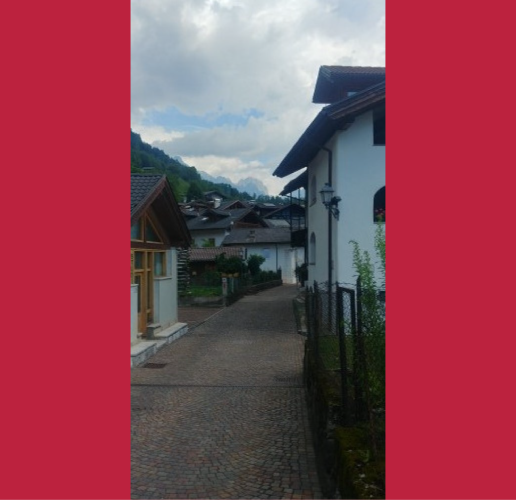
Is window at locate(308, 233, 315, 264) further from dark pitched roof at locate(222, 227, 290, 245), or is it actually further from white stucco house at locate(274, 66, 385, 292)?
dark pitched roof at locate(222, 227, 290, 245)

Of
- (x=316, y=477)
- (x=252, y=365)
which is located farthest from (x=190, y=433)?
(x=252, y=365)

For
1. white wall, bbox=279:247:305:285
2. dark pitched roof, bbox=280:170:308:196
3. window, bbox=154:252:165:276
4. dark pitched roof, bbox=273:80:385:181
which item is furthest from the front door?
white wall, bbox=279:247:305:285

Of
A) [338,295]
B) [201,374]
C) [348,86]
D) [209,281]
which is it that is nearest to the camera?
[338,295]

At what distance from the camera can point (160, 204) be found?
12180 millimetres

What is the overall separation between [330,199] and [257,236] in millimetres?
34243

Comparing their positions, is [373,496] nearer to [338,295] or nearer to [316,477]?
[316,477]

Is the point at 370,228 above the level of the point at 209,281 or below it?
above

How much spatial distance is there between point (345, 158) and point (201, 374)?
6.36m

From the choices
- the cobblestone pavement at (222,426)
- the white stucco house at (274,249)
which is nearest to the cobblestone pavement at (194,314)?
the cobblestone pavement at (222,426)

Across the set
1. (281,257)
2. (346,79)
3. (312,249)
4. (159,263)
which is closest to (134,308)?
(159,263)

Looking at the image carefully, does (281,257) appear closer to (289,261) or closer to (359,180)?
(289,261)

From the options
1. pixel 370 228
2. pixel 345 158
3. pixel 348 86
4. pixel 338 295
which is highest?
pixel 348 86

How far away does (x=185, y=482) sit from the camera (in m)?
4.37

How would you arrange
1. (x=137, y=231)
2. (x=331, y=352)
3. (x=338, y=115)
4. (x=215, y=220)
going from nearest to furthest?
1. (x=331, y=352)
2. (x=137, y=231)
3. (x=338, y=115)
4. (x=215, y=220)
